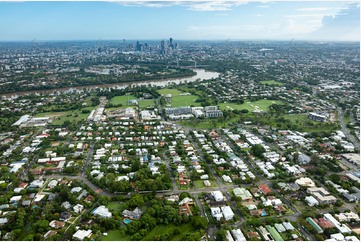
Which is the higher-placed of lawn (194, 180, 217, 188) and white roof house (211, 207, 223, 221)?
white roof house (211, 207, 223, 221)

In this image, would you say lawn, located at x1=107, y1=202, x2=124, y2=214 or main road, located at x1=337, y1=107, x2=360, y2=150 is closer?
lawn, located at x1=107, y1=202, x2=124, y2=214

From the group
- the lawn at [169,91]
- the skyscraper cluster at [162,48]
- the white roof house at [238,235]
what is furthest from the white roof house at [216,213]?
the skyscraper cluster at [162,48]

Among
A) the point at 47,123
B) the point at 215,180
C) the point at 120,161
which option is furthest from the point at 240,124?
the point at 47,123

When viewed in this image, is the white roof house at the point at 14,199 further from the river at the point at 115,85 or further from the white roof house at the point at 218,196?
the river at the point at 115,85

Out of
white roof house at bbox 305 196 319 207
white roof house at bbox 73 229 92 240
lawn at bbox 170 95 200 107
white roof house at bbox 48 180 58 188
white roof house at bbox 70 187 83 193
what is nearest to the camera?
white roof house at bbox 73 229 92 240

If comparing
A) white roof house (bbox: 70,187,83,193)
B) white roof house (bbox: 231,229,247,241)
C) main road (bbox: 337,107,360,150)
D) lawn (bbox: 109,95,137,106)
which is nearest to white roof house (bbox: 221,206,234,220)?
white roof house (bbox: 231,229,247,241)

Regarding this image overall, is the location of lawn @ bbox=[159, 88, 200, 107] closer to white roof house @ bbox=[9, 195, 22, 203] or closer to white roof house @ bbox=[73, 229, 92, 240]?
white roof house @ bbox=[9, 195, 22, 203]

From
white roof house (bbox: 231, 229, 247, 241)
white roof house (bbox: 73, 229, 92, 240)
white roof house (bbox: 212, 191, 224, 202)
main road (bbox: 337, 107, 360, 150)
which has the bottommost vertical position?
white roof house (bbox: 73, 229, 92, 240)
